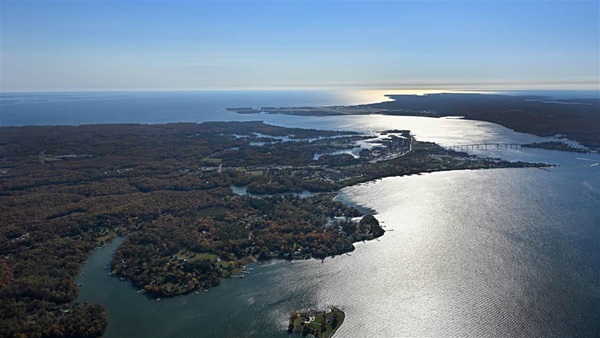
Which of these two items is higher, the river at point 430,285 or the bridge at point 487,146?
the bridge at point 487,146

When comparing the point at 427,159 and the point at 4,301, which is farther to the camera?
the point at 427,159

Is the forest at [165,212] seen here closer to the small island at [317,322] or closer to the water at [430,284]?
the water at [430,284]

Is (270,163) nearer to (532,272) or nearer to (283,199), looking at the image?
(283,199)

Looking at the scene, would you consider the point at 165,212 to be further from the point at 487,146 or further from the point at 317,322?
the point at 487,146

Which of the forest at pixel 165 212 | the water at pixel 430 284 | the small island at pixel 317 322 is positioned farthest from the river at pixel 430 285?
the forest at pixel 165 212

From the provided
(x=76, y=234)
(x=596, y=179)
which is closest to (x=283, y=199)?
(x=76, y=234)

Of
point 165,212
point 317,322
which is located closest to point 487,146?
point 165,212

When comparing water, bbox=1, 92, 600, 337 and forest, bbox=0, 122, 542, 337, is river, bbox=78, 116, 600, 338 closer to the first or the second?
water, bbox=1, 92, 600, 337
